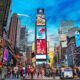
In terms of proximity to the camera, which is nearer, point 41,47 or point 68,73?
point 68,73

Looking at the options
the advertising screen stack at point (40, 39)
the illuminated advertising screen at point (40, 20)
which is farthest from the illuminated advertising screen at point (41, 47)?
the illuminated advertising screen at point (40, 20)

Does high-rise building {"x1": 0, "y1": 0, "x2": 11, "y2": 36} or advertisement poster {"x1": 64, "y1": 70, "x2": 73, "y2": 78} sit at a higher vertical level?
high-rise building {"x1": 0, "y1": 0, "x2": 11, "y2": 36}

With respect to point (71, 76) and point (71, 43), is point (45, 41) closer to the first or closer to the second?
point (71, 43)

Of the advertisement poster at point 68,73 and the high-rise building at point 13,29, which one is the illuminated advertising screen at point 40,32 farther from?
the advertisement poster at point 68,73

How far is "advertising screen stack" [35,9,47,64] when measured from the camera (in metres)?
98.6

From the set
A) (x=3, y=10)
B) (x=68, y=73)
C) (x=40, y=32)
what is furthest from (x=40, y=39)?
(x=68, y=73)

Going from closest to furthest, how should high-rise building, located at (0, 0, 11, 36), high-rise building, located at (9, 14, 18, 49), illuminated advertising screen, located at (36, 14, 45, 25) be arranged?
high-rise building, located at (0, 0, 11, 36) < high-rise building, located at (9, 14, 18, 49) < illuminated advertising screen, located at (36, 14, 45, 25)

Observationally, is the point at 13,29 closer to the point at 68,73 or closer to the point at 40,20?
the point at 40,20

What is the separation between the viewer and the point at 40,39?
3949 inches

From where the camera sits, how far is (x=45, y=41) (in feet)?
334

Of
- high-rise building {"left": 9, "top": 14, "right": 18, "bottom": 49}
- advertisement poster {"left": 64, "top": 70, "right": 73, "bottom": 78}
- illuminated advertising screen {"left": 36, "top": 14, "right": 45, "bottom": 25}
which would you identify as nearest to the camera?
advertisement poster {"left": 64, "top": 70, "right": 73, "bottom": 78}

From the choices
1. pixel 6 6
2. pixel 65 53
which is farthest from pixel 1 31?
pixel 65 53

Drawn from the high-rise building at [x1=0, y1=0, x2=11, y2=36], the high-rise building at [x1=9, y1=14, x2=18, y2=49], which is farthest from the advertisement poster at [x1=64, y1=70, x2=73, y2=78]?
the high-rise building at [x1=9, y1=14, x2=18, y2=49]

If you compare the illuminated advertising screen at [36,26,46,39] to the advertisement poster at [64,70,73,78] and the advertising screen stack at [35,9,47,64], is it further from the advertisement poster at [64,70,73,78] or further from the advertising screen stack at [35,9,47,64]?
the advertisement poster at [64,70,73,78]
